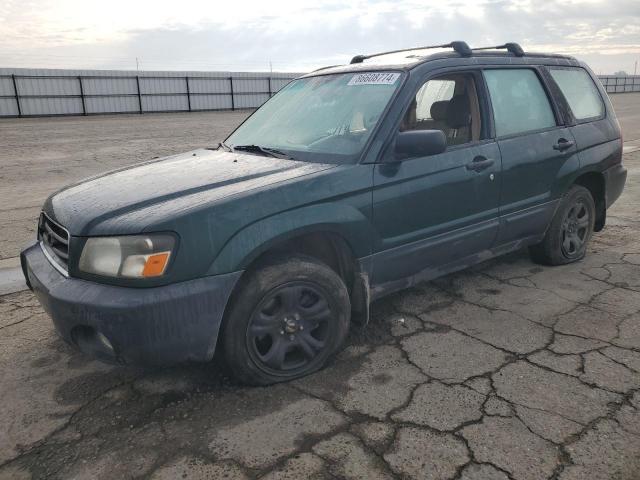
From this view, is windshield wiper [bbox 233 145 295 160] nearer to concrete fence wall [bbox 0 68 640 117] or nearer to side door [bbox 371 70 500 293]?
side door [bbox 371 70 500 293]

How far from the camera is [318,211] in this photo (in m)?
2.67

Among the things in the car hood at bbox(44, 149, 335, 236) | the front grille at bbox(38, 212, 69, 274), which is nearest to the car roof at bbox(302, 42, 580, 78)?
the car hood at bbox(44, 149, 335, 236)

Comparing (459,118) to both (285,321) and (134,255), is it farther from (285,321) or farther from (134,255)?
(134,255)

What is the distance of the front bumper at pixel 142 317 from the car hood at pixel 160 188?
292 millimetres

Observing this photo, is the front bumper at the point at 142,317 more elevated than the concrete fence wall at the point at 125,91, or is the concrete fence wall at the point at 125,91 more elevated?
the concrete fence wall at the point at 125,91

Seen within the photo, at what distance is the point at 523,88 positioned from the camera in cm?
391

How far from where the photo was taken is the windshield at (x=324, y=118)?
3.04 meters

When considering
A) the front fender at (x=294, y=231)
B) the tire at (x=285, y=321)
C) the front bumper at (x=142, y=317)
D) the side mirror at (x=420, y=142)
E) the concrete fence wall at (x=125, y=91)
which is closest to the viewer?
the front bumper at (x=142, y=317)

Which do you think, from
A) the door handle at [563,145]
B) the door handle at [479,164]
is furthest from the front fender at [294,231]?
the door handle at [563,145]

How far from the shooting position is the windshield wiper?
124 inches

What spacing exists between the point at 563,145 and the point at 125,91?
950 inches

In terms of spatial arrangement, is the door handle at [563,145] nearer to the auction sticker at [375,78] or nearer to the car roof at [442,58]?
the car roof at [442,58]

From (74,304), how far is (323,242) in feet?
4.30

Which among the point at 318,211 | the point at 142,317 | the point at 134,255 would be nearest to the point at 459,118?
the point at 318,211
